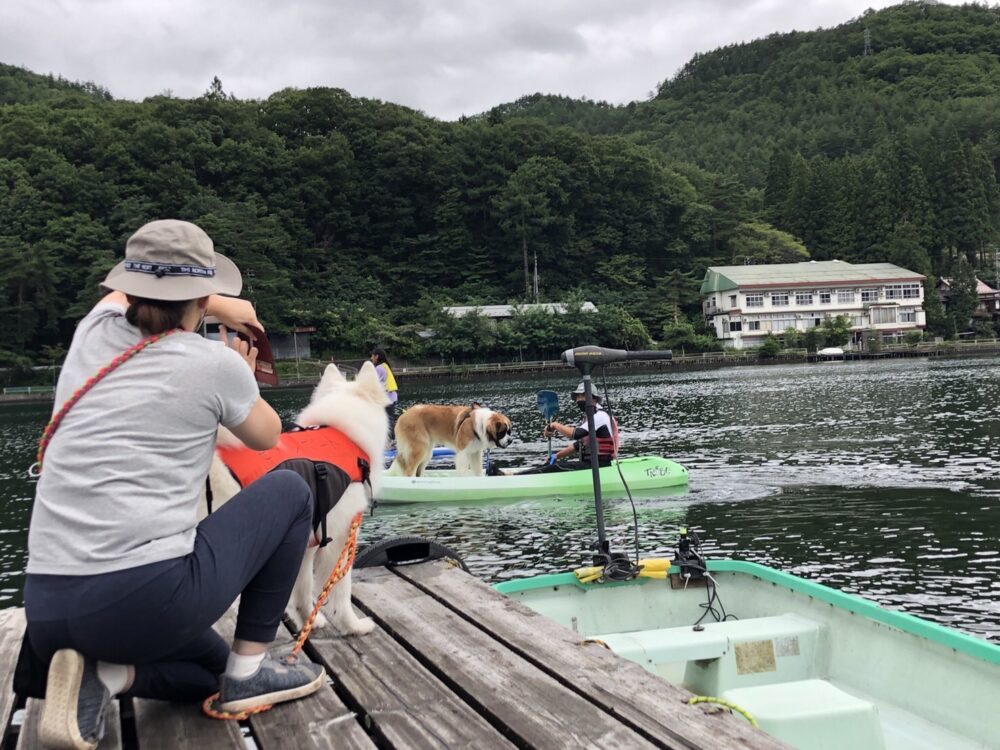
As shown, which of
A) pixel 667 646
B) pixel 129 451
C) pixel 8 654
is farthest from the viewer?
pixel 667 646

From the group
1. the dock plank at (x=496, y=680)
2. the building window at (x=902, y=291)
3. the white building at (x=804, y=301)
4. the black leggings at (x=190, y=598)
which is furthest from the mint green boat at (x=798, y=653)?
the building window at (x=902, y=291)

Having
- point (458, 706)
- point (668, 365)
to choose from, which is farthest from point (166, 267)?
point (668, 365)

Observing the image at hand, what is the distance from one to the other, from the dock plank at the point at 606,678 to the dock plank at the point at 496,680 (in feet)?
0.20

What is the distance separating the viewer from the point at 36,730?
2789 millimetres

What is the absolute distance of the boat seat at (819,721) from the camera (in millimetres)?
3502

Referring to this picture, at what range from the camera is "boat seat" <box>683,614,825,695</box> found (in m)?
4.56

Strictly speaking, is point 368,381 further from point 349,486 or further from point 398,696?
point 398,696

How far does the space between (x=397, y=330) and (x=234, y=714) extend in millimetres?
70287

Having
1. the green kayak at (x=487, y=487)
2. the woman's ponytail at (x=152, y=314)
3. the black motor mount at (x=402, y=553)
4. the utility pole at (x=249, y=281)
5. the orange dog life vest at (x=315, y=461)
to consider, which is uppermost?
the utility pole at (x=249, y=281)

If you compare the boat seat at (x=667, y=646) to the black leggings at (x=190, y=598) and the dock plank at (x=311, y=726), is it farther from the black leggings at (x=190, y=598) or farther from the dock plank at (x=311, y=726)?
the black leggings at (x=190, y=598)

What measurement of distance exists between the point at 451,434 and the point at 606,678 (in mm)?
10551

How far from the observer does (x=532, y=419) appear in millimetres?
28500

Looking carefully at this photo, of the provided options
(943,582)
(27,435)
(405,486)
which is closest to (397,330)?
(27,435)

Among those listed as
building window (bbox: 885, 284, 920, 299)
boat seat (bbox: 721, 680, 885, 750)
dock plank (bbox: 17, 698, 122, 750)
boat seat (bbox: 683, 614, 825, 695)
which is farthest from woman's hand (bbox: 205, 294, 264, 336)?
building window (bbox: 885, 284, 920, 299)
